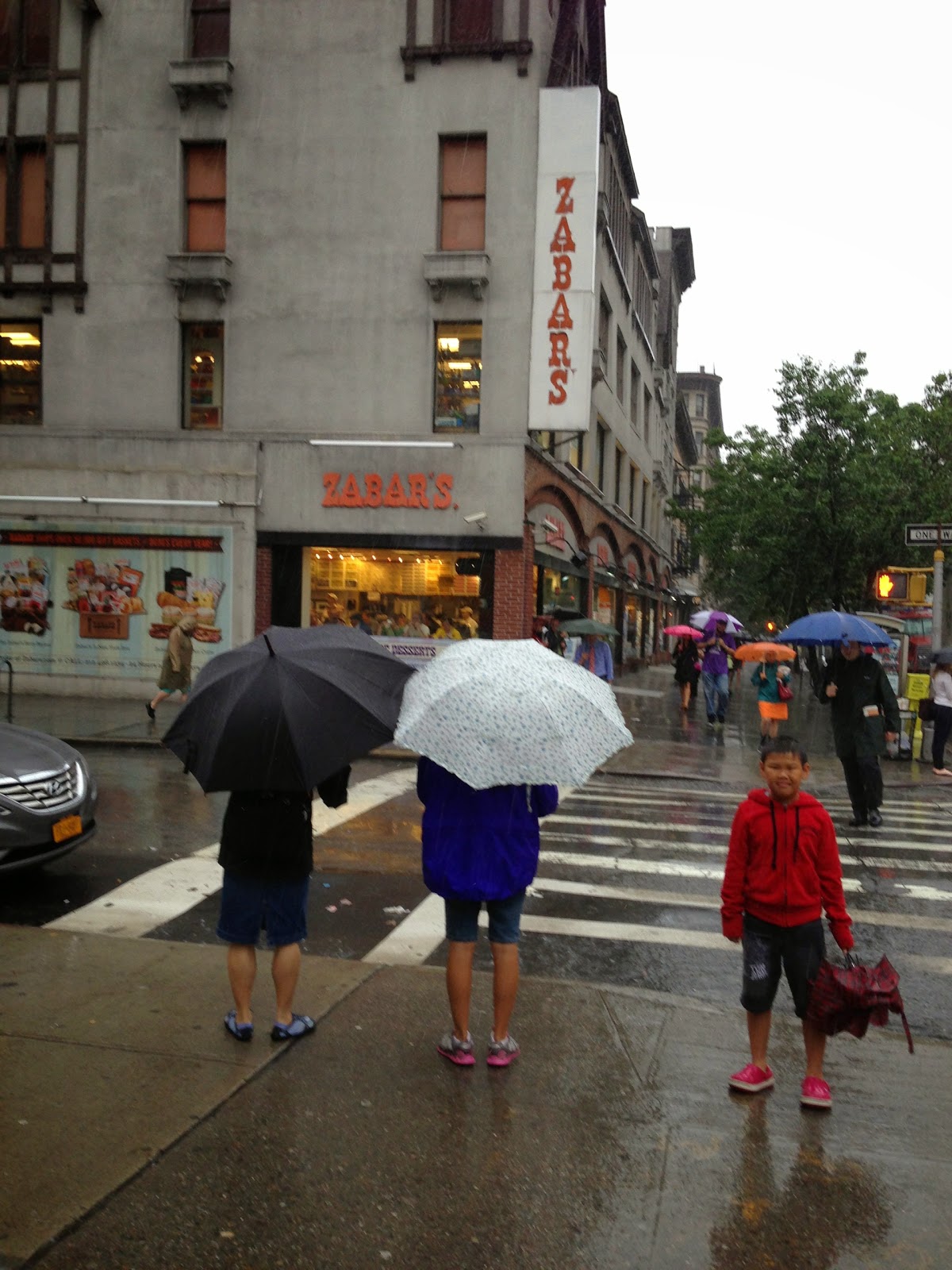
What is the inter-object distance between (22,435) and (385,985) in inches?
765

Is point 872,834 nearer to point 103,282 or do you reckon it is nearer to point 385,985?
point 385,985

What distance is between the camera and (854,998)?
429 cm

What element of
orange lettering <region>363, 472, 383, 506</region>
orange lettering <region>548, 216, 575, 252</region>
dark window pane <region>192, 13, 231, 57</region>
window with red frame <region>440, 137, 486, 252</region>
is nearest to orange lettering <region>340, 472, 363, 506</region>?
orange lettering <region>363, 472, 383, 506</region>

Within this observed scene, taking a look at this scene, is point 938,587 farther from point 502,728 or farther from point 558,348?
point 502,728

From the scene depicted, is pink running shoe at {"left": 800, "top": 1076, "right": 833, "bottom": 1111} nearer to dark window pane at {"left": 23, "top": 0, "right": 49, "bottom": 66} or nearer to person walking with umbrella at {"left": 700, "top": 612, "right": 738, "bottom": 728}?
person walking with umbrella at {"left": 700, "top": 612, "right": 738, "bottom": 728}

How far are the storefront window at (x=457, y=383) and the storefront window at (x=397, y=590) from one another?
2.54m

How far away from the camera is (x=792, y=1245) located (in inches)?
140

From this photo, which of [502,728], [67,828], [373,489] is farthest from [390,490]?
[502,728]

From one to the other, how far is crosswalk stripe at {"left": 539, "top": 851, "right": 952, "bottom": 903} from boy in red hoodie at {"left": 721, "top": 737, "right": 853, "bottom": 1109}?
385 cm

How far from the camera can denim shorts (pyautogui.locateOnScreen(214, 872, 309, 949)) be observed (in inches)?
194

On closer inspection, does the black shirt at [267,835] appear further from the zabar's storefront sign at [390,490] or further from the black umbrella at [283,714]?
the zabar's storefront sign at [390,490]

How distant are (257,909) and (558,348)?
56.7 feet

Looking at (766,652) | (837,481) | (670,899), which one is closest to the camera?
(670,899)

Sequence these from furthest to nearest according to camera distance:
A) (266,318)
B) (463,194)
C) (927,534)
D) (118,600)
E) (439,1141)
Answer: (266,318)
(118,600)
(463,194)
(927,534)
(439,1141)
